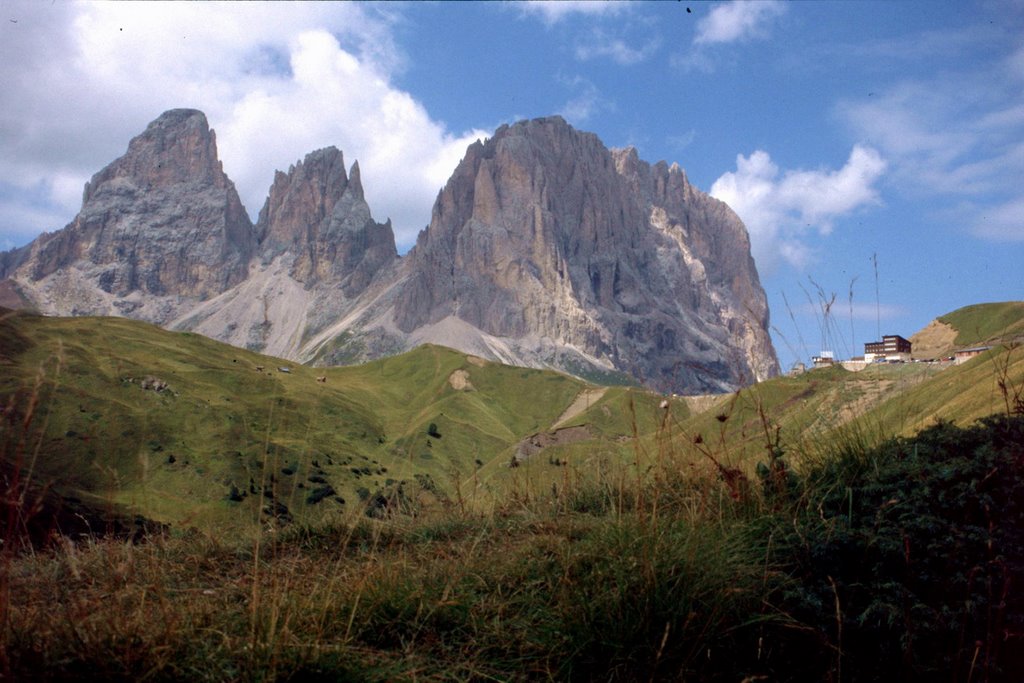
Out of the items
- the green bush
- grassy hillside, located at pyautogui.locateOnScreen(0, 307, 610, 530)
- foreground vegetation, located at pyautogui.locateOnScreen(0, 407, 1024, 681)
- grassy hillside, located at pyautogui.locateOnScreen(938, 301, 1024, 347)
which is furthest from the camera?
grassy hillside, located at pyautogui.locateOnScreen(938, 301, 1024, 347)

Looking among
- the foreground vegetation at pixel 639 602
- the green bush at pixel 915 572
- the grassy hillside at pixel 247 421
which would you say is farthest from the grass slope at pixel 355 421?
the green bush at pixel 915 572

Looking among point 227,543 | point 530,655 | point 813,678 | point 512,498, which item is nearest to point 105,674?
point 530,655

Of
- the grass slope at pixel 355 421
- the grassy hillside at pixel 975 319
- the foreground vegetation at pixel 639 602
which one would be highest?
the grassy hillside at pixel 975 319

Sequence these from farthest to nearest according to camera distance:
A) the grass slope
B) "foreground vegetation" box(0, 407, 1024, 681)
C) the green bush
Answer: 1. the grass slope
2. the green bush
3. "foreground vegetation" box(0, 407, 1024, 681)

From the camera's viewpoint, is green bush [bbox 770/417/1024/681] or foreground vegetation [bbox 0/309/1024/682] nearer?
foreground vegetation [bbox 0/309/1024/682]

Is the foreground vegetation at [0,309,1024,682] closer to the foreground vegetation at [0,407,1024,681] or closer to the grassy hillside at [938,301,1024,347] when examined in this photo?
the foreground vegetation at [0,407,1024,681]

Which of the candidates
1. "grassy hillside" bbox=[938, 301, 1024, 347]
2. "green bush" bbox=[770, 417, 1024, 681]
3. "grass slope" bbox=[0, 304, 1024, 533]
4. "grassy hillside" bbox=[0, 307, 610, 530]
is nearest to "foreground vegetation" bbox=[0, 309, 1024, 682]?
"green bush" bbox=[770, 417, 1024, 681]

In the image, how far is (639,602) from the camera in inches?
161

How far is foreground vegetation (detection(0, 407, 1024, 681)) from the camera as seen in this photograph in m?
3.79

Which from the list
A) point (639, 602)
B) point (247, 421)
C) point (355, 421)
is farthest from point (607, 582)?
point (355, 421)

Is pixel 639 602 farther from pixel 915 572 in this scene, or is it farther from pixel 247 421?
pixel 247 421

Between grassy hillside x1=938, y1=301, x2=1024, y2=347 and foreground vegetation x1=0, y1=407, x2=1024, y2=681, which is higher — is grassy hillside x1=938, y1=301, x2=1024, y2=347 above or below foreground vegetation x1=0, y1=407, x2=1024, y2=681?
above

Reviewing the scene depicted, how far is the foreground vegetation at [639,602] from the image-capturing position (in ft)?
12.4

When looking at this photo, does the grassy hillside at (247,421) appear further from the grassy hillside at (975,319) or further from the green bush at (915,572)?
the grassy hillside at (975,319)
